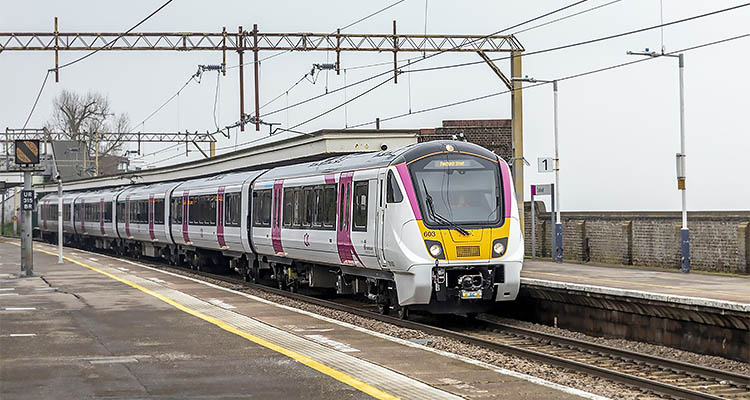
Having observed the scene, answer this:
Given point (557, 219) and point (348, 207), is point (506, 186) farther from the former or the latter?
point (557, 219)

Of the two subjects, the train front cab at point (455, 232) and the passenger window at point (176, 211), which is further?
the passenger window at point (176, 211)

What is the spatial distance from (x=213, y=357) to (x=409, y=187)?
232 inches

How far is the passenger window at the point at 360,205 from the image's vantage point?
18.0 m

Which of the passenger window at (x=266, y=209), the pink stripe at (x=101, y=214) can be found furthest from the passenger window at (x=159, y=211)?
the passenger window at (x=266, y=209)

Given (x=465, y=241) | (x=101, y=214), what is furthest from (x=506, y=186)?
(x=101, y=214)

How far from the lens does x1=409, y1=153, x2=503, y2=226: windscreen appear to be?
16.6 meters

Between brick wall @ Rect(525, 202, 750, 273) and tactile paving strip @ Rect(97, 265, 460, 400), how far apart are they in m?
13.7

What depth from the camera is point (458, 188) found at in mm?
16969

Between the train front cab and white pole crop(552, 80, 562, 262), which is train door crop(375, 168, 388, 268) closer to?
the train front cab

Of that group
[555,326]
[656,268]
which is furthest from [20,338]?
[656,268]

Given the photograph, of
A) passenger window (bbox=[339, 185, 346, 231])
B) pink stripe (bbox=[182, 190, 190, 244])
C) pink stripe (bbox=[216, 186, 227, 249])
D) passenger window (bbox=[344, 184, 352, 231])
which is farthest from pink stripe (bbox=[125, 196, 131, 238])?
passenger window (bbox=[344, 184, 352, 231])

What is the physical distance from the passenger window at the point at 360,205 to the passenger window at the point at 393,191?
41.0 inches

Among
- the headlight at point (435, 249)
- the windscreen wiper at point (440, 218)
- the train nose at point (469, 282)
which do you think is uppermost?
the windscreen wiper at point (440, 218)

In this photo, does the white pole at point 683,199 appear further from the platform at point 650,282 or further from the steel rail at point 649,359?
the steel rail at point 649,359
